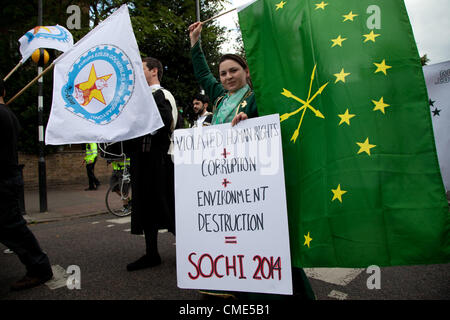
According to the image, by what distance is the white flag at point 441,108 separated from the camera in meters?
3.01

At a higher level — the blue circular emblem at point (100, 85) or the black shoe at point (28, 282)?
the blue circular emblem at point (100, 85)

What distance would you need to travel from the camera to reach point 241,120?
6.41 feet

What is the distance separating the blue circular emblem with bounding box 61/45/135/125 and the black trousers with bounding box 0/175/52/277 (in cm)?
93

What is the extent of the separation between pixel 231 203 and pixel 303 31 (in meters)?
1.14

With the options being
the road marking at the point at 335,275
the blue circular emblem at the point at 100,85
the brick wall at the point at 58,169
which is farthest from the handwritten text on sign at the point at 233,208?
the brick wall at the point at 58,169

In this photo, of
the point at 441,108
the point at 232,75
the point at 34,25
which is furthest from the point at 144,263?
the point at 34,25

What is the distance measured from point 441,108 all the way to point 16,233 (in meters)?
4.20

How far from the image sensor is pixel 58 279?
9.85 ft

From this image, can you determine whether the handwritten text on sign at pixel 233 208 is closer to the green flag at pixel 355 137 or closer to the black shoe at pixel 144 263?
the green flag at pixel 355 137

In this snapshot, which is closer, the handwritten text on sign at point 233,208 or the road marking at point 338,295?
the handwritten text on sign at point 233,208

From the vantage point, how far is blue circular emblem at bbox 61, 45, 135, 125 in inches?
Result: 96.4

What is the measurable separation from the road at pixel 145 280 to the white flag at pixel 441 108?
3.29 ft

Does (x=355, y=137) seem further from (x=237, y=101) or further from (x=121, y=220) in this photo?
(x=121, y=220)
